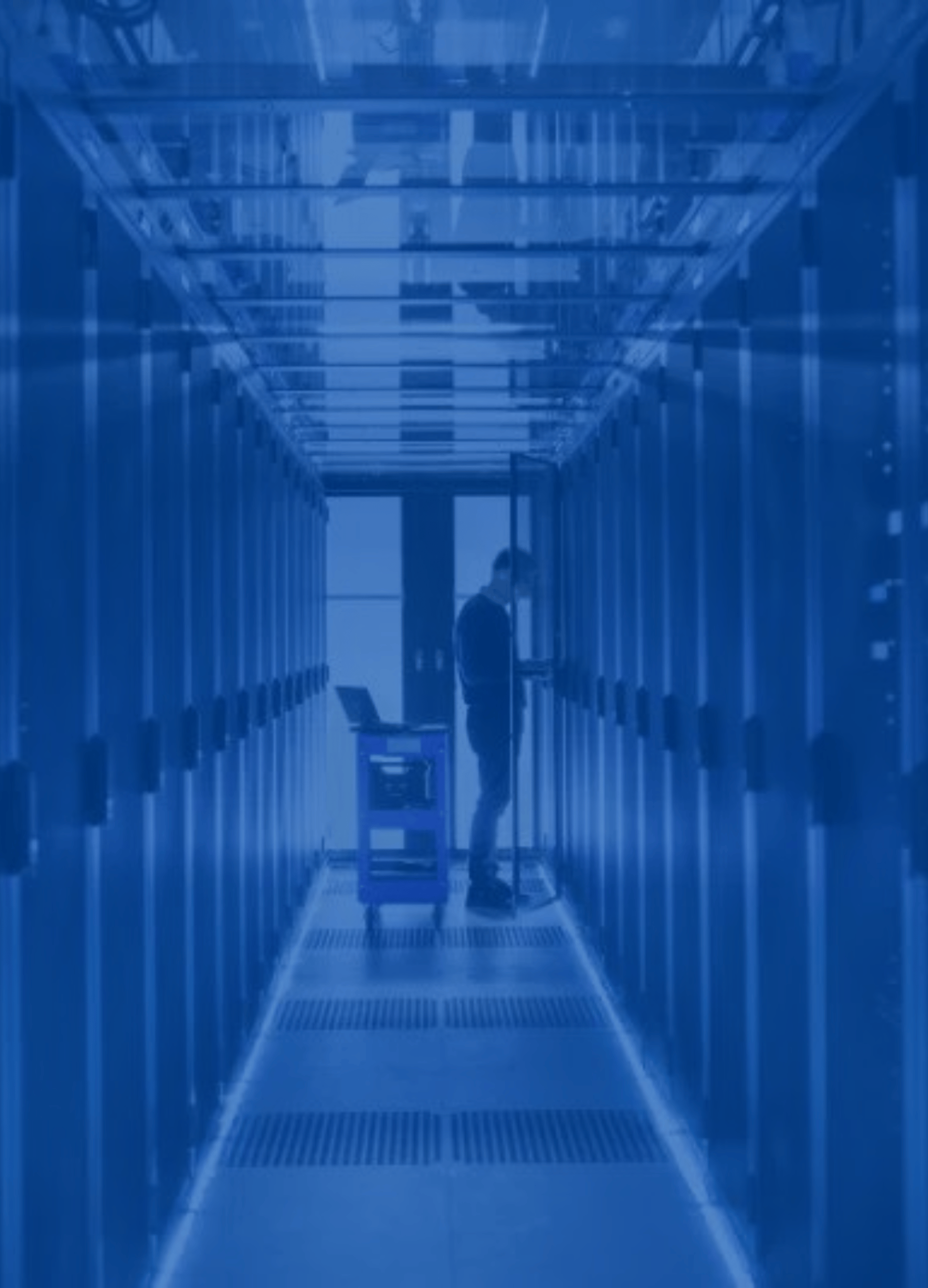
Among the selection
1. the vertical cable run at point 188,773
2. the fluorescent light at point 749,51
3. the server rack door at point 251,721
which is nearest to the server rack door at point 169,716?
the vertical cable run at point 188,773

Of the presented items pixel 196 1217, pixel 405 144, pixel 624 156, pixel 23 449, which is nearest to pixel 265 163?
pixel 405 144

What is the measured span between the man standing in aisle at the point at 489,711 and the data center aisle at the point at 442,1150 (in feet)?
4.10

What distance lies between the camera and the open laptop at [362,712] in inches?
342

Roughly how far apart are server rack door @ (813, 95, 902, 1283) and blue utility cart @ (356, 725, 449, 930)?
213 inches

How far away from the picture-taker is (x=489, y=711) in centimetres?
884

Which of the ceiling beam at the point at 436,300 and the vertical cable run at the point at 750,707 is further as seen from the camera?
the ceiling beam at the point at 436,300

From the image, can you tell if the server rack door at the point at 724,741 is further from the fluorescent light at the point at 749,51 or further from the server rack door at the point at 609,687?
the server rack door at the point at 609,687

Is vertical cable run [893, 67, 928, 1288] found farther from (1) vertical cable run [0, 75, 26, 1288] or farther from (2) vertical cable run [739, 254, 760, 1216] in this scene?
(1) vertical cable run [0, 75, 26, 1288]

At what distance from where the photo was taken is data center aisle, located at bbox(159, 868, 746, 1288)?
13.5 ft

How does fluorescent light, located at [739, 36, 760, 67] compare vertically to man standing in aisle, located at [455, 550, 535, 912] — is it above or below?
above

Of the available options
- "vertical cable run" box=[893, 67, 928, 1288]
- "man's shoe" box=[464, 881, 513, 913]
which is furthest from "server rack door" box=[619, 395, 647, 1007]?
"vertical cable run" box=[893, 67, 928, 1288]

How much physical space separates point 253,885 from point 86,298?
346 cm

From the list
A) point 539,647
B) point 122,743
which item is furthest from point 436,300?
point 539,647

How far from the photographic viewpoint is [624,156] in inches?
155
